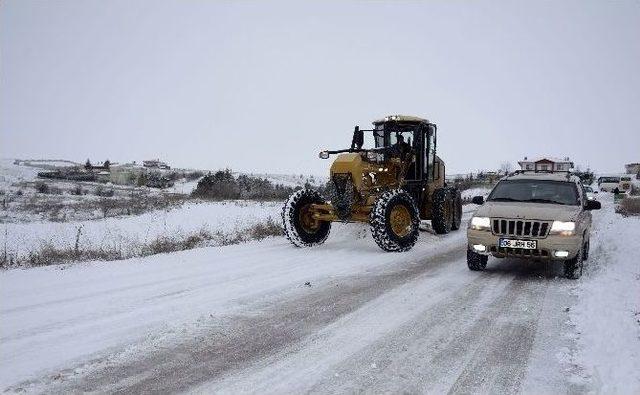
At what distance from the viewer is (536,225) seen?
7.99 m

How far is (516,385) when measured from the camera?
13.3 ft

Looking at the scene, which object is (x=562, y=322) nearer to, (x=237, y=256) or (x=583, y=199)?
(x=583, y=199)

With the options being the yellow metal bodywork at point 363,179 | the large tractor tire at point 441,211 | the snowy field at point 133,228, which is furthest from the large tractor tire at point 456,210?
the snowy field at point 133,228

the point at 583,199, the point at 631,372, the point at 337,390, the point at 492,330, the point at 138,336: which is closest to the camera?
the point at 337,390

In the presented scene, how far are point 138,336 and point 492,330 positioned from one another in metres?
3.84

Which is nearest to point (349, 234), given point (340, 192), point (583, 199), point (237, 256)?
point (340, 192)

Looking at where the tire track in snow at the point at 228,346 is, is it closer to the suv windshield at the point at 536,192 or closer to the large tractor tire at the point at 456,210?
the suv windshield at the point at 536,192

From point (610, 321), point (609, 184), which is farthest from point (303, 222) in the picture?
point (609, 184)

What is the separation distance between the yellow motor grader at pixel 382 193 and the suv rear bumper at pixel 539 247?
2.41 m

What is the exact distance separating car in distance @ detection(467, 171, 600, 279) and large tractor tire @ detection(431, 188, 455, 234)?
430 cm

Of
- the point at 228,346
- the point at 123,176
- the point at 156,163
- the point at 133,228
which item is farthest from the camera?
the point at 156,163

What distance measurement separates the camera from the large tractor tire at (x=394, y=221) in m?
10.3

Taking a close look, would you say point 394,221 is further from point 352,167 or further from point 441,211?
point 441,211

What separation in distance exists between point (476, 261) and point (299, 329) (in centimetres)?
447
